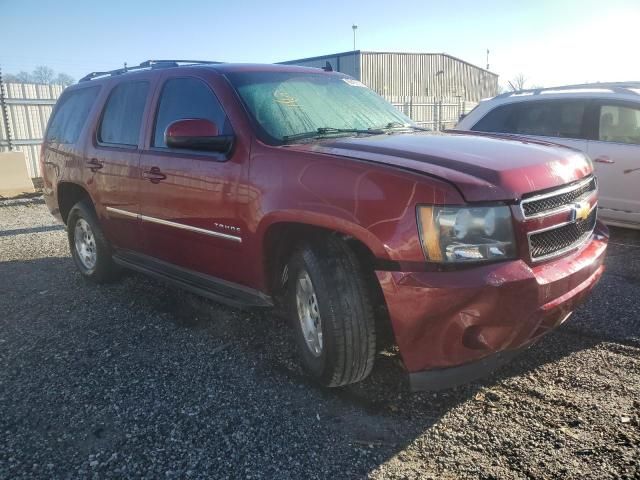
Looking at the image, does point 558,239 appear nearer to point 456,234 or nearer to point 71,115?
point 456,234

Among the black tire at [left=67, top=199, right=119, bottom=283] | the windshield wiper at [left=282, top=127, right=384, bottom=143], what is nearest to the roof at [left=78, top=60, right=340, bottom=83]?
the windshield wiper at [left=282, top=127, right=384, bottom=143]

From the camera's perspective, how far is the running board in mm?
3465

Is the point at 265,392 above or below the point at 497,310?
below

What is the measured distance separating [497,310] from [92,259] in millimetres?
4213

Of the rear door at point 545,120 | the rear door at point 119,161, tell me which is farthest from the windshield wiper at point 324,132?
the rear door at point 545,120

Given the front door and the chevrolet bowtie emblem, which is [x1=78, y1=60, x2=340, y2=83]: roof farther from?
the chevrolet bowtie emblem

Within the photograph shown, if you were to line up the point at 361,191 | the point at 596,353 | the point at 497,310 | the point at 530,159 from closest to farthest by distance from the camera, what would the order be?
the point at 497,310 < the point at 361,191 < the point at 530,159 < the point at 596,353

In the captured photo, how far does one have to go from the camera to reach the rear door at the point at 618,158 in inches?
230

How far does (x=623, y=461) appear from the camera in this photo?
2451 millimetres

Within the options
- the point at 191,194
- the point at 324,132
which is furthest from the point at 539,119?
the point at 191,194

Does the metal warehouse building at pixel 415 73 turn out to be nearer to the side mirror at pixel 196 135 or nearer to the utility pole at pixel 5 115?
the utility pole at pixel 5 115

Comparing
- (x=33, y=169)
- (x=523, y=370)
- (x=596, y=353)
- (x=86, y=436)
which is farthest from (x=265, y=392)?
(x=33, y=169)

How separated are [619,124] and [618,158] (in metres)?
0.41

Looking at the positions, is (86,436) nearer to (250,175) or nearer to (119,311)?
(250,175)
